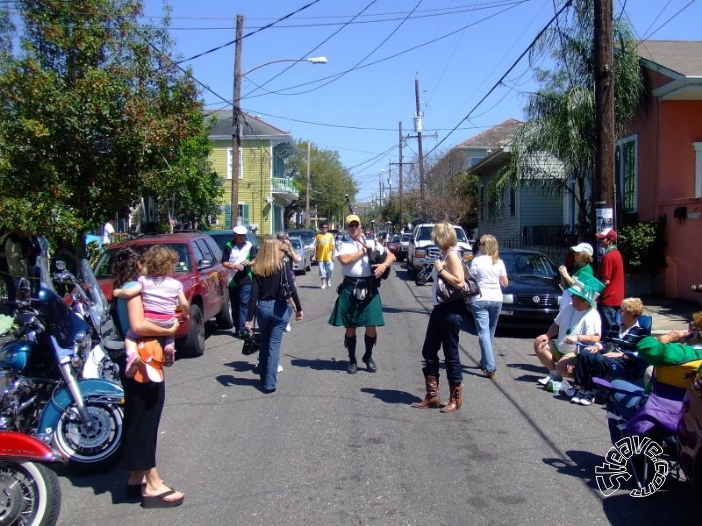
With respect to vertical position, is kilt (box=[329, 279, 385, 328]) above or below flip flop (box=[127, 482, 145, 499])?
above

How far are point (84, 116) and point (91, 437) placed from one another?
7899 mm

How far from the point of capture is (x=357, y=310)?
8469mm

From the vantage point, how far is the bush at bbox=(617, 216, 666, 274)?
15.2 meters

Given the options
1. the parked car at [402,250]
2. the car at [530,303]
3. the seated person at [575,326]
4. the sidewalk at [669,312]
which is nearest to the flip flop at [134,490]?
the seated person at [575,326]

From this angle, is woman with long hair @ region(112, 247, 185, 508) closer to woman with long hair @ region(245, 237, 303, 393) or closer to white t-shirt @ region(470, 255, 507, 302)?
woman with long hair @ region(245, 237, 303, 393)

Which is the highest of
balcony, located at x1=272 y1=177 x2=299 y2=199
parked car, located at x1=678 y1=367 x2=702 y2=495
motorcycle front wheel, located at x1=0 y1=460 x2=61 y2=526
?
Result: balcony, located at x1=272 y1=177 x2=299 y2=199

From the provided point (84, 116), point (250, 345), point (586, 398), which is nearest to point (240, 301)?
point (250, 345)

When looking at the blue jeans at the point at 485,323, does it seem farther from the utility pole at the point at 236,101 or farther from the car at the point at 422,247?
the utility pole at the point at 236,101

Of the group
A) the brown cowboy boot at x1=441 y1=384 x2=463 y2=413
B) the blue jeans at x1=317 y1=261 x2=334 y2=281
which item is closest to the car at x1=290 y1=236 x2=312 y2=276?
the blue jeans at x1=317 y1=261 x2=334 y2=281

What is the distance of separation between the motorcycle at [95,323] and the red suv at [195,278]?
2705 millimetres

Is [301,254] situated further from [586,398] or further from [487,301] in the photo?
[586,398]

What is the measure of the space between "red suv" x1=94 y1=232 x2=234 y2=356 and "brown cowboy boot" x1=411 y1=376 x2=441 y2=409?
357cm

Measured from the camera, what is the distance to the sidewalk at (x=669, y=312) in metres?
12.5

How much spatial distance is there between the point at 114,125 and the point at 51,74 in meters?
1.35
